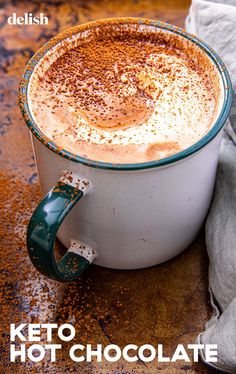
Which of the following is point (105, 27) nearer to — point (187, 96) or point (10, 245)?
point (187, 96)

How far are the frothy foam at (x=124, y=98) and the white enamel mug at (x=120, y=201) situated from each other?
0.02m

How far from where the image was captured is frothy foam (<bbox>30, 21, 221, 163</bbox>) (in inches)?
31.3

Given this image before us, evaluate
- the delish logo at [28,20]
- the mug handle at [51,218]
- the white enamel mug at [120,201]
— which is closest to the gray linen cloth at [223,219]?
the white enamel mug at [120,201]

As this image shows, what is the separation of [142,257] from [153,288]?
5 centimetres

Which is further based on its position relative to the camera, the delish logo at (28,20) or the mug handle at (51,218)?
the delish logo at (28,20)

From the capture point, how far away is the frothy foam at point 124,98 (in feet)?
2.60

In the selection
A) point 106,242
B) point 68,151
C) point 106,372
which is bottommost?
point 106,372

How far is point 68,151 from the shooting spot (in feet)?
2.48

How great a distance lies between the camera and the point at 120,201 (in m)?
0.78

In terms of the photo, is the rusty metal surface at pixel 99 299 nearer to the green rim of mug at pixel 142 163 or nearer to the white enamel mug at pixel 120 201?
the white enamel mug at pixel 120 201

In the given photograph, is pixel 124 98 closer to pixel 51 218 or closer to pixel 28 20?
pixel 51 218

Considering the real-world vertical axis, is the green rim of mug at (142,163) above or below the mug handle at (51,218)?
above

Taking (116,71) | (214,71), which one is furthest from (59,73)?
(214,71)

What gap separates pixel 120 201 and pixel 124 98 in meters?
0.15
